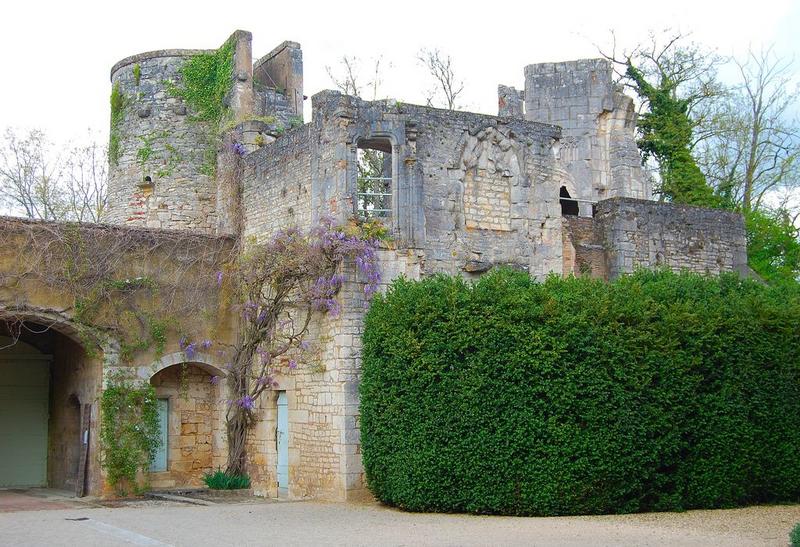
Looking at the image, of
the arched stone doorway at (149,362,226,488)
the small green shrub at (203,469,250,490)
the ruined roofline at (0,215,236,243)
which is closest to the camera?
the ruined roofline at (0,215,236,243)

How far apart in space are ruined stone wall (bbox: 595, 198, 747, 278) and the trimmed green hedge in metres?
4.63

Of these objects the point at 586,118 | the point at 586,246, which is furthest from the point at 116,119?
the point at 586,118

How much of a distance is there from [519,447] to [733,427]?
304 centimetres

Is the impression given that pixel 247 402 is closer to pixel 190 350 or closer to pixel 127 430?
pixel 190 350

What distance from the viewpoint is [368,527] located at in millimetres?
11234

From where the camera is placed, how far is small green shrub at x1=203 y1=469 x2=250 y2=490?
52.8 ft

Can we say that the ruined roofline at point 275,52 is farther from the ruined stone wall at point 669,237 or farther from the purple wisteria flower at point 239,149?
the ruined stone wall at point 669,237

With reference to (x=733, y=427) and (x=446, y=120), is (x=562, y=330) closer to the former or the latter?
(x=733, y=427)

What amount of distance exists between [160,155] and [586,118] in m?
10.2

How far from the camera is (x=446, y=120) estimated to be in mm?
15281

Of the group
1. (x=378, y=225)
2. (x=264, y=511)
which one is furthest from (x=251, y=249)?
(x=264, y=511)

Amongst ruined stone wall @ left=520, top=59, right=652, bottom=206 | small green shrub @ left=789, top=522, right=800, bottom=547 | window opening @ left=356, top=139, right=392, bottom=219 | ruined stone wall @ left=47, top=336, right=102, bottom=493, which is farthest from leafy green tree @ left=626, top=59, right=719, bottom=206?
small green shrub @ left=789, top=522, right=800, bottom=547

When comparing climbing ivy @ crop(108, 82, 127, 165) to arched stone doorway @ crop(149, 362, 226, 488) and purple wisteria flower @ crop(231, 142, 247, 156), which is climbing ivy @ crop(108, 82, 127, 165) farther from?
arched stone doorway @ crop(149, 362, 226, 488)

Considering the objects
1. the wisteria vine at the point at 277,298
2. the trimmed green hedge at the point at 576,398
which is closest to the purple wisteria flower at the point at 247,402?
the wisteria vine at the point at 277,298
